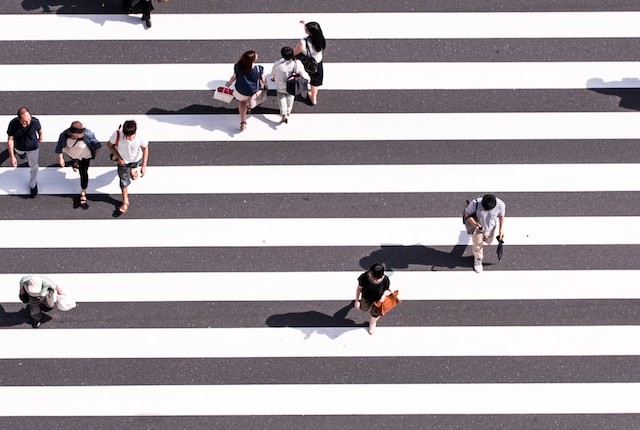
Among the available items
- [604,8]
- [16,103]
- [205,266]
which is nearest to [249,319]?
[205,266]

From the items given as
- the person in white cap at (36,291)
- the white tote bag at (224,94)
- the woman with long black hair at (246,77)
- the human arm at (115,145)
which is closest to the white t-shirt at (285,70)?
the woman with long black hair at (246,77)

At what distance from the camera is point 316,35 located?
13344mm

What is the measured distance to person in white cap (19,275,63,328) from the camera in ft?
40.6

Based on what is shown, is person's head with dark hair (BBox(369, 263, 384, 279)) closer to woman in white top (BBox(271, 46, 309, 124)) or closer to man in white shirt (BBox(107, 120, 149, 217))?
woman in white top (BBox(271, 46, 309, 124))

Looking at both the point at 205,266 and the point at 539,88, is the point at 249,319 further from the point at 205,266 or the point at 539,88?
the point at 539,88

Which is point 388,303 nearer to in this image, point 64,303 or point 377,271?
point 377,271

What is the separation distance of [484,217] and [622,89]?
3.61 meters

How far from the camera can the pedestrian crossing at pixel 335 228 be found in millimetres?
13023

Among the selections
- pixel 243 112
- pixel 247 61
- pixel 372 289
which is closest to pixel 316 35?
pixel 247 61

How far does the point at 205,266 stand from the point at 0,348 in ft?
10.1

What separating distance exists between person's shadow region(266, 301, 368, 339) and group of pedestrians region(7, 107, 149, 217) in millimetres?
2855

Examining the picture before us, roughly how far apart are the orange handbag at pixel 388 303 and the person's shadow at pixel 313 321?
2.90ft

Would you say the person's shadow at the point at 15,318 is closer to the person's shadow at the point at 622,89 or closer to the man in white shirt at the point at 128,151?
the man in white shirt at the point at 128,151

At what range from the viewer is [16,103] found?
14.2m
